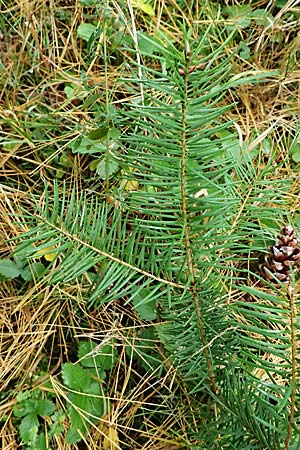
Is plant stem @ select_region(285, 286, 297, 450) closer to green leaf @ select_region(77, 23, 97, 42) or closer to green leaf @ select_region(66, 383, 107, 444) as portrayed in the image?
green leaf @ select_region(66, 383, 107, 444)

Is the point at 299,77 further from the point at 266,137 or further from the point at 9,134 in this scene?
the point at 9,134

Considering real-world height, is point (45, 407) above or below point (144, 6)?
below

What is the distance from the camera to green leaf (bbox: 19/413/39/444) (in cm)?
107

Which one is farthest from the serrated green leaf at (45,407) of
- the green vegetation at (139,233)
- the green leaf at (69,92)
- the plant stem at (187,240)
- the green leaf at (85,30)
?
the green leaf at (85,30)

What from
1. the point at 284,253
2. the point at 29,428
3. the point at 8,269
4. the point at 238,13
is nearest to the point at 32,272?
the point at 8,269

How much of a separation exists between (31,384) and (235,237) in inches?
25.2

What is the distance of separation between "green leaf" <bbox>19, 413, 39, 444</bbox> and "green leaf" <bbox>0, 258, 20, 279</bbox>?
29 centimetres

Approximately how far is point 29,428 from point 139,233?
0.59m

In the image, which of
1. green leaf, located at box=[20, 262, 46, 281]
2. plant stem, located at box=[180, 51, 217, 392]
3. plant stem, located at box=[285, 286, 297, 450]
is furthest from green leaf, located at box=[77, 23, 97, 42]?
plant stem, located at box=[285, 286, 297, 450]

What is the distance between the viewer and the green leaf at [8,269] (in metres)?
1.15

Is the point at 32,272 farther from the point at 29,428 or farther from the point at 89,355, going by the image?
the point at 29,428

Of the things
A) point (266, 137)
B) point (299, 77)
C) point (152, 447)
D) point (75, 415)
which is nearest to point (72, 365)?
point (75, 415)

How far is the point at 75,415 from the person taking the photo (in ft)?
3.54

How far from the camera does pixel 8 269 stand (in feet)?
3.79
